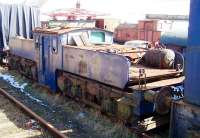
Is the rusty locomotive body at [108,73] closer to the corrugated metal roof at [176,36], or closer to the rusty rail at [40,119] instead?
the rusty rail at [40,119]

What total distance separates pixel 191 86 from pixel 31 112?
5047mm

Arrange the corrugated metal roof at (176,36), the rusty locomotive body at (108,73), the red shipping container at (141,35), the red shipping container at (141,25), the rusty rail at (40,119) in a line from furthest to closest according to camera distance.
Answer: the red shipping container at (141,35), the red shipping container at (141,25), the corrugated metal roof at (176,36), the rusty rail at (40,119), the rusty locomotive body at (108,73)

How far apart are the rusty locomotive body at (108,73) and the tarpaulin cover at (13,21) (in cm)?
467

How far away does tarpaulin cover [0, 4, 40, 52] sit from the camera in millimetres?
17922

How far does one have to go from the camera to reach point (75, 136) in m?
8.37

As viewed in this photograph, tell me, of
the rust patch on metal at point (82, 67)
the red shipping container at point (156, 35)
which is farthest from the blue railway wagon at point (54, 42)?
the red shipping container at point (156, 35)

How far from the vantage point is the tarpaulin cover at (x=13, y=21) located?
1792 cm

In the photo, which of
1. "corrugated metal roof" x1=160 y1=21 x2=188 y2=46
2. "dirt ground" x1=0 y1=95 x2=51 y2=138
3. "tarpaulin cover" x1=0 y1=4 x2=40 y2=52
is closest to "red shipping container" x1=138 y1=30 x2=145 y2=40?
"corrugated metal roof" x1=160 y1=21 x2=188 y2=46

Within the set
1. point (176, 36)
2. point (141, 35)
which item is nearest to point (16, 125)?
point (176, 36)

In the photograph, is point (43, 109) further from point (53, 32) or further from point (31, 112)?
point (53, 32)

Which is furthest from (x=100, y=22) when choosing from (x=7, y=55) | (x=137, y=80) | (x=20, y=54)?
(x=137, y=80)

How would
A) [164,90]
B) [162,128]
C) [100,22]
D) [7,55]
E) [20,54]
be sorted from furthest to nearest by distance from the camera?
[100,22] → [7,55] → [20,54] → [162,128] → [164,90]

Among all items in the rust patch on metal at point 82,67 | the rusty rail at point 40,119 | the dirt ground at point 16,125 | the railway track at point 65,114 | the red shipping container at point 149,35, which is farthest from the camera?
the red shipping container at point 149,35

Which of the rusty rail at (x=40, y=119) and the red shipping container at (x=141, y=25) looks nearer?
the rusty rail at (x=40, y=119)
